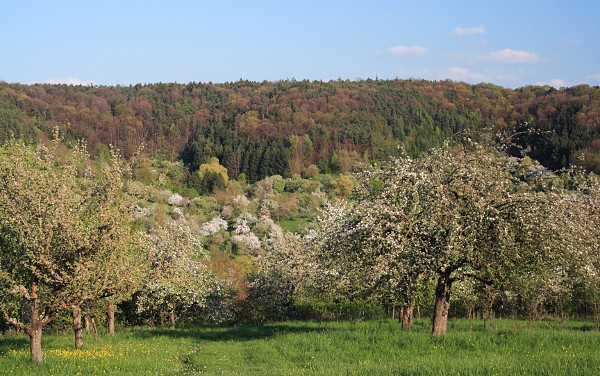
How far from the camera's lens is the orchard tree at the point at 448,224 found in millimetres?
21906

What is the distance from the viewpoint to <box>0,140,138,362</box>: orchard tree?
19.8m

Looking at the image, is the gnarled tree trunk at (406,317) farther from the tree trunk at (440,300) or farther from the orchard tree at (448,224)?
the orchard tree at (448,224)

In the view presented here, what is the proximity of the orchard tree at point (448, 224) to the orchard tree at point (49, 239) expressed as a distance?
9.48m

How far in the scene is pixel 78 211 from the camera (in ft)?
70.5

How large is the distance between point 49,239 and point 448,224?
47.4 feet

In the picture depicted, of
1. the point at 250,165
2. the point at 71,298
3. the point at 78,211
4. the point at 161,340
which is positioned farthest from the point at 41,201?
the point at 250,165

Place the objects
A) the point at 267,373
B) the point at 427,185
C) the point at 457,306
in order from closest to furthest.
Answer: the point at 267,373 < the point at 427,185 < the point at 457,306

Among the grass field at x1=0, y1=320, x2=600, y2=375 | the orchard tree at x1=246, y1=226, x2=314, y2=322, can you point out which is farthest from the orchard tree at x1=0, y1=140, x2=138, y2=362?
the orchard tree at x1=246, y1=226, x2=314, y2=322

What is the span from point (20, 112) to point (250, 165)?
247 feet

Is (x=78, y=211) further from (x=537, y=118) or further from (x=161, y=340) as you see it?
(x=537, y=118)

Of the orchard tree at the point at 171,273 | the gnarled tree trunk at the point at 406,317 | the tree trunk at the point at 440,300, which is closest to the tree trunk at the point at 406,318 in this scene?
the gnarled tree trunk at the point at 406,317

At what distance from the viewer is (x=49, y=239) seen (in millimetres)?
19844

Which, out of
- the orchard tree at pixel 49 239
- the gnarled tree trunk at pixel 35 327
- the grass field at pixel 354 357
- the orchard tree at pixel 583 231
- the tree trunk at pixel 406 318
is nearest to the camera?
the grass field at pixel 354 357

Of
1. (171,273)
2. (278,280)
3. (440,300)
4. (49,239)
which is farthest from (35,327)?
(278,280)
